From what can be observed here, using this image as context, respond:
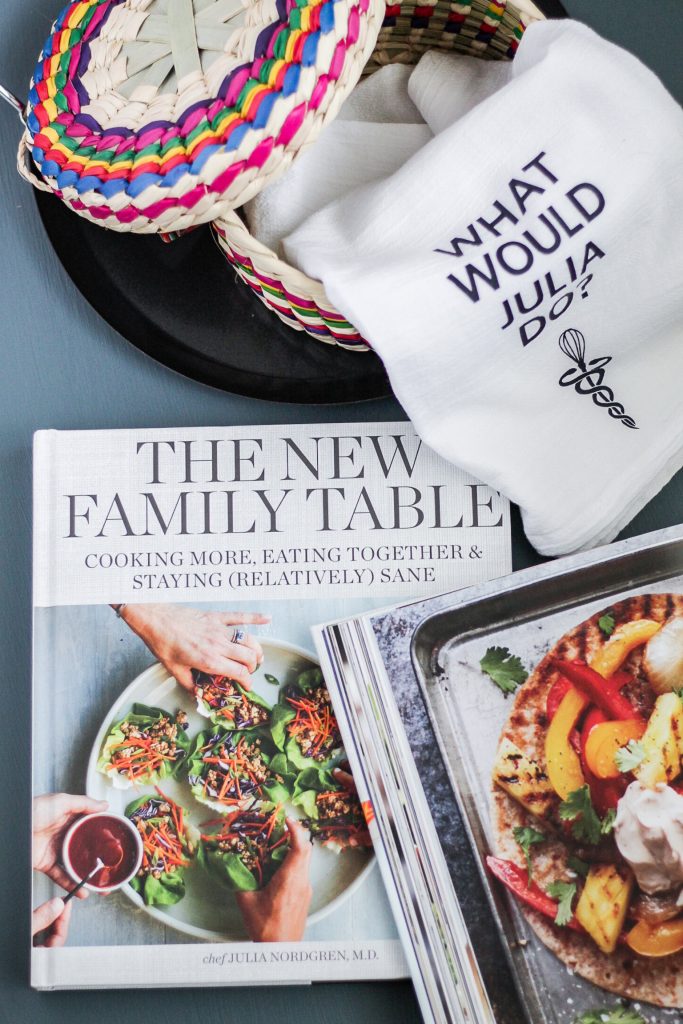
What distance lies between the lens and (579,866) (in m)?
0.45

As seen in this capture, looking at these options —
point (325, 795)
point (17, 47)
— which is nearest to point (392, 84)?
point (17, 47)

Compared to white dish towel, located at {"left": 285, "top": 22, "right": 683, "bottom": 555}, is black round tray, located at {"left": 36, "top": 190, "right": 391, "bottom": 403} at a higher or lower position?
lower

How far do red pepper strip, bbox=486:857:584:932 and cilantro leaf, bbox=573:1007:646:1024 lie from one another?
0.04 meters

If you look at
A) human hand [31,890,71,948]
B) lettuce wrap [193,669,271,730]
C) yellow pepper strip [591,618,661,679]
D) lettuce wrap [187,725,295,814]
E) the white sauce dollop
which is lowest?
human hand [31,890,71,948]

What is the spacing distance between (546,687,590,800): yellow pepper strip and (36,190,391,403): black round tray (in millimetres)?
178

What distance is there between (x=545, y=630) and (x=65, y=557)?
25 cm

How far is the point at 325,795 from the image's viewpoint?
478mm

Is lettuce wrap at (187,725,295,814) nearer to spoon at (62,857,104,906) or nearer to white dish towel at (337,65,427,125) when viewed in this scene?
spoon at (62,857,104,906)

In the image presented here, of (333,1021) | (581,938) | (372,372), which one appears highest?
(372,372)

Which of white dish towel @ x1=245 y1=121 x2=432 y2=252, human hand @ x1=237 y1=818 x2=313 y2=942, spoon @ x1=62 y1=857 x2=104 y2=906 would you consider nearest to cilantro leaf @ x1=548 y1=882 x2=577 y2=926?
human hand @ x1=237 y1=818 x2=313 y2=942

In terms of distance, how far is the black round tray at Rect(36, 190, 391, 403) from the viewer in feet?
1.59

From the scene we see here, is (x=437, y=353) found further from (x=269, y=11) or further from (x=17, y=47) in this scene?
(x=17, y=47)

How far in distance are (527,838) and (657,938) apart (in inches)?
2.8

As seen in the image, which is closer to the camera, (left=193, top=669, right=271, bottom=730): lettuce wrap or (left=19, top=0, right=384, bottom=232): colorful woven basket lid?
(left=19, top=0, right=384, bottom=232): colorful woven basket lid
